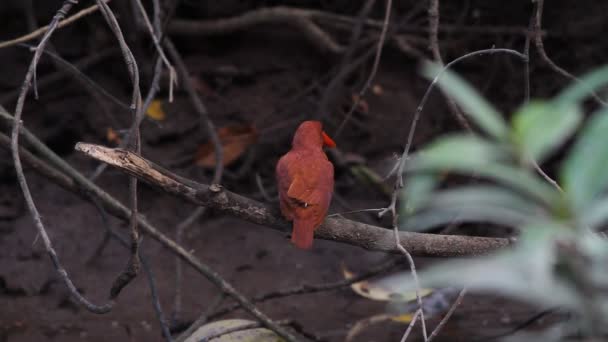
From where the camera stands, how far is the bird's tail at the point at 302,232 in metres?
2.72

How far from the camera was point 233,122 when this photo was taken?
548 centimetres

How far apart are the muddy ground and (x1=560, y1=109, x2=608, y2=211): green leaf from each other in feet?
10.3

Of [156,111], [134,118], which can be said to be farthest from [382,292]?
[134,118]

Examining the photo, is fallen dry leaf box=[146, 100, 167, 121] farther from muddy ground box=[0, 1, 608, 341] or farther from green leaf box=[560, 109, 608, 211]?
green leaf box=[560, 109, 608, 211]

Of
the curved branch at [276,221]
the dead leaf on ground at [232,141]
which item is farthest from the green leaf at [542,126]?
the dead leaf on ground at [232,141]

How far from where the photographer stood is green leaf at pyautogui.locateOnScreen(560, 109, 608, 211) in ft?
2.99

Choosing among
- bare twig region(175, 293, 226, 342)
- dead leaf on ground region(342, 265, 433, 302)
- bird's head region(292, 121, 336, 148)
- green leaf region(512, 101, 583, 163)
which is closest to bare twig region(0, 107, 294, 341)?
bare twig region(175, 293, 226, 342)

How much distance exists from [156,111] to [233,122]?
57cm

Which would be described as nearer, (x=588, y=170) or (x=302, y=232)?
(x=588, y=170)

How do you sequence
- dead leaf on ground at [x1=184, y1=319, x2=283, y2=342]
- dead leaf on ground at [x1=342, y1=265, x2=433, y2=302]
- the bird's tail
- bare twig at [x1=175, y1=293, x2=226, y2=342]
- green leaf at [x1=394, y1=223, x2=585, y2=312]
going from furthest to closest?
1. dead leaf on ground at [x1=342, y1=265, x2=433, y2=302]
2. dead leaf on ground at [x1=184, y1=319, x2=283, y2=342]
3. bare twig at [x1=175, y1=293, x2=226, y2=342]
4. the bird's tail
5. green leaf at [x1=394, y1=223, x2=585, y2=312]

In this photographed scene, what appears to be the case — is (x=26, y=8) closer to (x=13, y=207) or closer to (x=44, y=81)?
(x=44, y=81)

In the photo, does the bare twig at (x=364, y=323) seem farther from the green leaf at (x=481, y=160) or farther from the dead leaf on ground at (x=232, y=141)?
the green leaf at (x=481, y=160)

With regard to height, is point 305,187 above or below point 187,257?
above

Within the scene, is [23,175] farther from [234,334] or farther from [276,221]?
[234,334]
